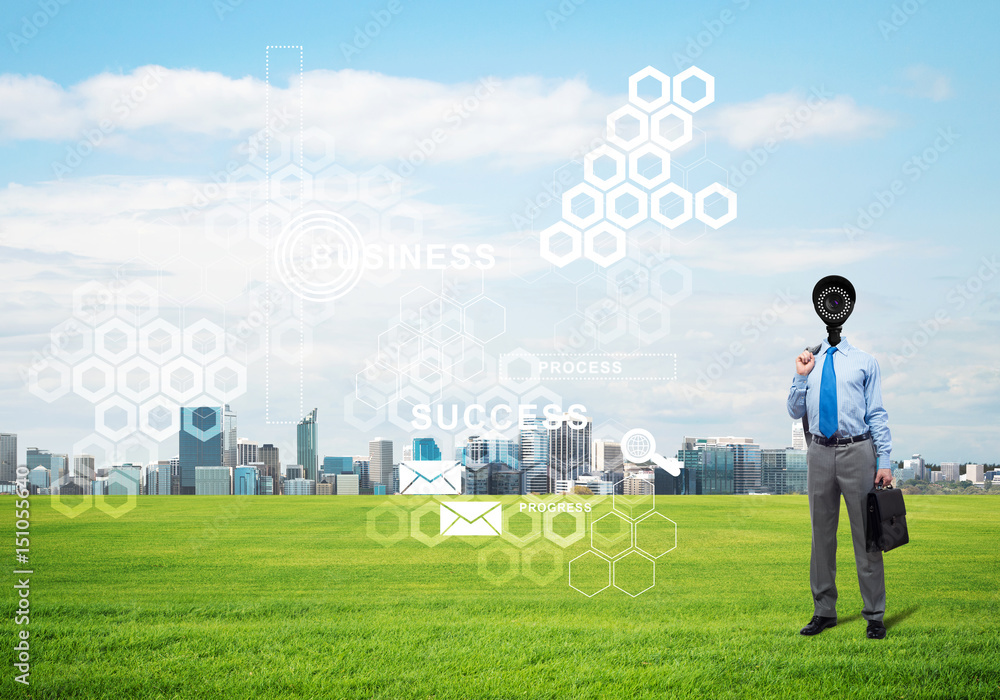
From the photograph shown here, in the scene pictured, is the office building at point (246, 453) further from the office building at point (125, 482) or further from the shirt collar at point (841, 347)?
the shirt collar at point (841, 347)

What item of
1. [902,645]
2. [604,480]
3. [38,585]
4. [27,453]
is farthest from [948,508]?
[27,453]

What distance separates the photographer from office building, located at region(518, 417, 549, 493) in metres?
10.8

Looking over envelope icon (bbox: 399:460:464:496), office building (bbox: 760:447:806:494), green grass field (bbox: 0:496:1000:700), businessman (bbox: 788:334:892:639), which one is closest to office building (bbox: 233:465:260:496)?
green grass field (bbox: 0:496:1000:700)

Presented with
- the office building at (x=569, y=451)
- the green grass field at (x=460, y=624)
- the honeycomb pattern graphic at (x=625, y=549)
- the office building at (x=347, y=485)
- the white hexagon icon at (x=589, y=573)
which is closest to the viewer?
the green grass field at (x=460, y=624)

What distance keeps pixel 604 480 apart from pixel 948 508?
8.30 m

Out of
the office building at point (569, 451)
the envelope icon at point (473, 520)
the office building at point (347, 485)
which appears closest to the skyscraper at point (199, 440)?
the office building at point (347, 485)

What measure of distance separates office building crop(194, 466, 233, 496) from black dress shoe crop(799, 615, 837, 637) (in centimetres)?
1004

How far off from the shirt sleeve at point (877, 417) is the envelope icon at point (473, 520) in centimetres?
525

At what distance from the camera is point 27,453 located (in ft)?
36.1

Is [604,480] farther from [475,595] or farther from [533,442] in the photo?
[475,595]

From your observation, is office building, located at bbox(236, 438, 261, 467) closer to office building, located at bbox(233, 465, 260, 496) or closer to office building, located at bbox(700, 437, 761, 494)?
office building, located at bbox(233, 465, 260, 496)

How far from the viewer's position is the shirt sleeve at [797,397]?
605 centimetres

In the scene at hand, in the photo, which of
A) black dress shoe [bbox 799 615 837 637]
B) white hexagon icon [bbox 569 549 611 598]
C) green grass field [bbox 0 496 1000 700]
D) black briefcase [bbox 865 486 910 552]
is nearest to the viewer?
green grass field [bbox 0 496 1000 700]

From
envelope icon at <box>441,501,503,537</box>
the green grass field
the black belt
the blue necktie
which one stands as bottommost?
the green grass field
